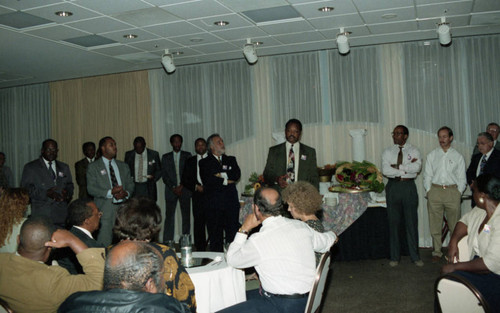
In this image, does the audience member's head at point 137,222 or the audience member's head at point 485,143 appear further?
the audience member's head at point 485,143

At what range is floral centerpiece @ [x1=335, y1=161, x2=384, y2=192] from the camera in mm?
6388

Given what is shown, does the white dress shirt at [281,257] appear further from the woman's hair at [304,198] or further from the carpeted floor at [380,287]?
the carpeted floor at [380,287]

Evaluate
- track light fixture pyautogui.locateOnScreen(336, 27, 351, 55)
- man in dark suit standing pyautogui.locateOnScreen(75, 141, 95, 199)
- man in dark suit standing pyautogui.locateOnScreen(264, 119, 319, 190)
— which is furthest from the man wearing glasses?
man in dark suit standing pyautogui.locateOnScreen(75, 141, 95, 199)

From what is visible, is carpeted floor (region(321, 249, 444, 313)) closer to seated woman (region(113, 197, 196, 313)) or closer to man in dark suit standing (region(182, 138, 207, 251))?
man in dark suit standing (region(182, 138, 207, 251))

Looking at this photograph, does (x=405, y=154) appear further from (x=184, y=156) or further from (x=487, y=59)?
(x=184, y=156)

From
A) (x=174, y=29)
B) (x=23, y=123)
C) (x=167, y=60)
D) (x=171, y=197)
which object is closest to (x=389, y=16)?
(x=174, y=29)

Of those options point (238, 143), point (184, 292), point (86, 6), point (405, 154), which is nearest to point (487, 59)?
point (405, 154)

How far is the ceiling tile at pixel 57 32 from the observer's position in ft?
19.7

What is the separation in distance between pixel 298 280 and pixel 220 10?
12.1 ft

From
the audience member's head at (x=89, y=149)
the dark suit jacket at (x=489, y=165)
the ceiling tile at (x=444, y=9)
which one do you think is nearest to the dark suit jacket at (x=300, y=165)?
the dark suit jacket at (x=489, y=165)

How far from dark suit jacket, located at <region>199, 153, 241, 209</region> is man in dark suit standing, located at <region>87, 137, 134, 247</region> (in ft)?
3.47

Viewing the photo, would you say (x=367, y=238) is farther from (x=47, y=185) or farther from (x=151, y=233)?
(x=47, y=185)

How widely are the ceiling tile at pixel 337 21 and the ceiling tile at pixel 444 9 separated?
0.78 m

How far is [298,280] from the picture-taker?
9.59 ft
